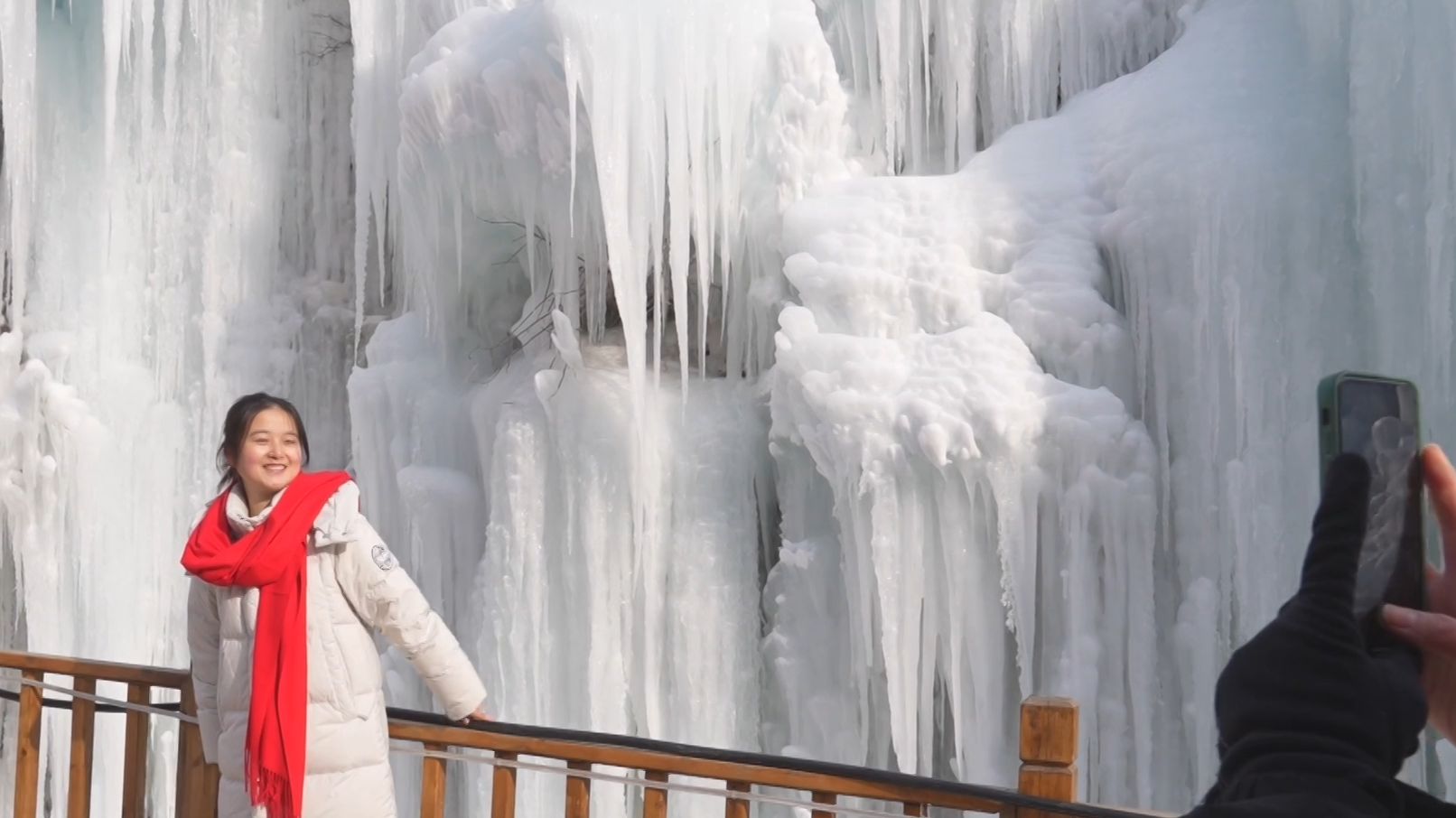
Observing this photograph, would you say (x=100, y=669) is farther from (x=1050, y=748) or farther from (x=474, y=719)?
(x=1050, y=748)

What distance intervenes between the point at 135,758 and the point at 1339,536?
8.66ft

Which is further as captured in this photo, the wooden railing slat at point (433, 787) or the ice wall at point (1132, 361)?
the ice wall at point (1132, 361)

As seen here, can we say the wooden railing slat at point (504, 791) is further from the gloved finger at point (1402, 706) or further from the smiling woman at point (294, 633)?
the gloved finger at point (1402, 706)

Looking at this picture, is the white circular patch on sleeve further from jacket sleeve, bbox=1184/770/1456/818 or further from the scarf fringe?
jacket sleeve, bbox=1184/770/1456/818

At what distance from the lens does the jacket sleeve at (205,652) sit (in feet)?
7.20

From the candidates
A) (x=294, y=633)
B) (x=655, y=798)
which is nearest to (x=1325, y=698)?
(x=655, y=798)

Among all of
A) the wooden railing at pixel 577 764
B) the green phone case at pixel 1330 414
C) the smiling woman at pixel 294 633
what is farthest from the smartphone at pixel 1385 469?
the smiling woman at pixel 294 633

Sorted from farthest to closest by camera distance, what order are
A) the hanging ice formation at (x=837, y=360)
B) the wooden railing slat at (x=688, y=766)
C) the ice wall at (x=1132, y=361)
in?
the hanging ice formation at (x=837, y=360) < the ice wall at (x=1132, y=361) < the wooden railing slat at (x=688, y=766)

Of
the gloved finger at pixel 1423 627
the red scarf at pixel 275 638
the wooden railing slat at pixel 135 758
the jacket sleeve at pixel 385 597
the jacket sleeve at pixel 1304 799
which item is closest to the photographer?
the jacket sleeve at pixel 1304 799

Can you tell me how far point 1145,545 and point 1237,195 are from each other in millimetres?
1131

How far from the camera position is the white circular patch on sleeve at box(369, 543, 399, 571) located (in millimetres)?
2160

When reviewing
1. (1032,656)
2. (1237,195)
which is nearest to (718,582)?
(1032,656)

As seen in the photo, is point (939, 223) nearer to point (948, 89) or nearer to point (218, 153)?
point (948, 89)

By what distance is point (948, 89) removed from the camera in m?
5.12
